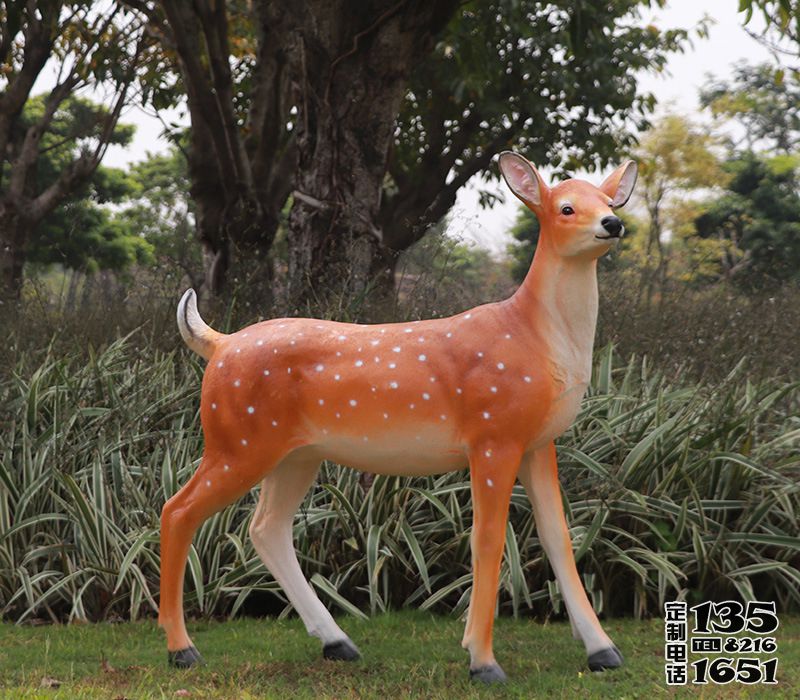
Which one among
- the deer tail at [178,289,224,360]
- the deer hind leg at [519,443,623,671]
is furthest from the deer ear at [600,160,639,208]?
the deer tail at [178,289,224,360]

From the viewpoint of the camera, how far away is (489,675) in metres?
3.60

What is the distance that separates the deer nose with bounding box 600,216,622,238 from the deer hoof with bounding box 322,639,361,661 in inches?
74.9

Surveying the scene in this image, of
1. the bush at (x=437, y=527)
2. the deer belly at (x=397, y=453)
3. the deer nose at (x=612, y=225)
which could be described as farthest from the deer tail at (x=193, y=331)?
the deer nose at (x=612, y=225)

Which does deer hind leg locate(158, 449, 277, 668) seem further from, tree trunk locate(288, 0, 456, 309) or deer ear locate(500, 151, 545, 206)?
tree trunk locate(288, 0, 456, 309)

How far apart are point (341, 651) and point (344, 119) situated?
4.90 meters

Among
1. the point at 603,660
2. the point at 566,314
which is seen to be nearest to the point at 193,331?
the point at 566,314

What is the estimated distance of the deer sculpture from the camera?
3.60m

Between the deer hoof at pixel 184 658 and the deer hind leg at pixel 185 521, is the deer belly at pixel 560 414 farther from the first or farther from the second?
the deer hoof at pixel 184 658

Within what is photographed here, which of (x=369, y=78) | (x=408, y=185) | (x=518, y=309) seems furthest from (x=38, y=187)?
(x=518, y=309)

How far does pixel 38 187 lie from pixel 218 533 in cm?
2554

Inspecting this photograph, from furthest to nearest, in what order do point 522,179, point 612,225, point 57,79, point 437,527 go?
point 57,79
point 437,527
point 522,179
point 612,225

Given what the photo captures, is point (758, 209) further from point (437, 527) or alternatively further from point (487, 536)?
point (487, 536)

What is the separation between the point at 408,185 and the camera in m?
15.7

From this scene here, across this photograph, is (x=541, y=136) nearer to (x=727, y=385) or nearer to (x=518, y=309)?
(x=727, y=385)
